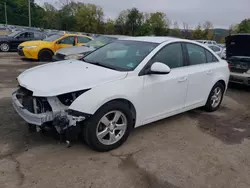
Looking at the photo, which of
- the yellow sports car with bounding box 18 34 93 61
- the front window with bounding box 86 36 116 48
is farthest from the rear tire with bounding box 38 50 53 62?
the front window with bounding box 86 36 116 48

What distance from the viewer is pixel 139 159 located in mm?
3293

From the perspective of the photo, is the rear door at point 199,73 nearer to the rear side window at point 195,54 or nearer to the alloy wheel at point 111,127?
the rear side window at point 195,54

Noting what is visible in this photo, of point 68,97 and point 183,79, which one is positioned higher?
point 183,79

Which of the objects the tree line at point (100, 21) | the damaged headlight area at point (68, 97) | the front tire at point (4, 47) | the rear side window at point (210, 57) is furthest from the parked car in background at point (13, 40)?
the tree line at point (100, 21)

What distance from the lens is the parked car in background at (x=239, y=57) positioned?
24.7ft

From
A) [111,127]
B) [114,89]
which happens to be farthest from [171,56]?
[111,127]

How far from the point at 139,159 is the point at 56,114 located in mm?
1267

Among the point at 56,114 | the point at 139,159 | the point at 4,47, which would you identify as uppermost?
the point at 56,114

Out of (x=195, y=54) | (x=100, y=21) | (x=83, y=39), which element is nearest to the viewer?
(x=195, y=54)

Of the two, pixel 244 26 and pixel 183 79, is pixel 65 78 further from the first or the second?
pixel 244 26

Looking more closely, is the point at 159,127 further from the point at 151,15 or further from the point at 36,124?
the point at 151,15

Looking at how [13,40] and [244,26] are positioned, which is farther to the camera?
[244,26]

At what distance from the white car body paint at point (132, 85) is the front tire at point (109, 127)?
0.41ft

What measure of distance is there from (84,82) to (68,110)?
0.42 meters
